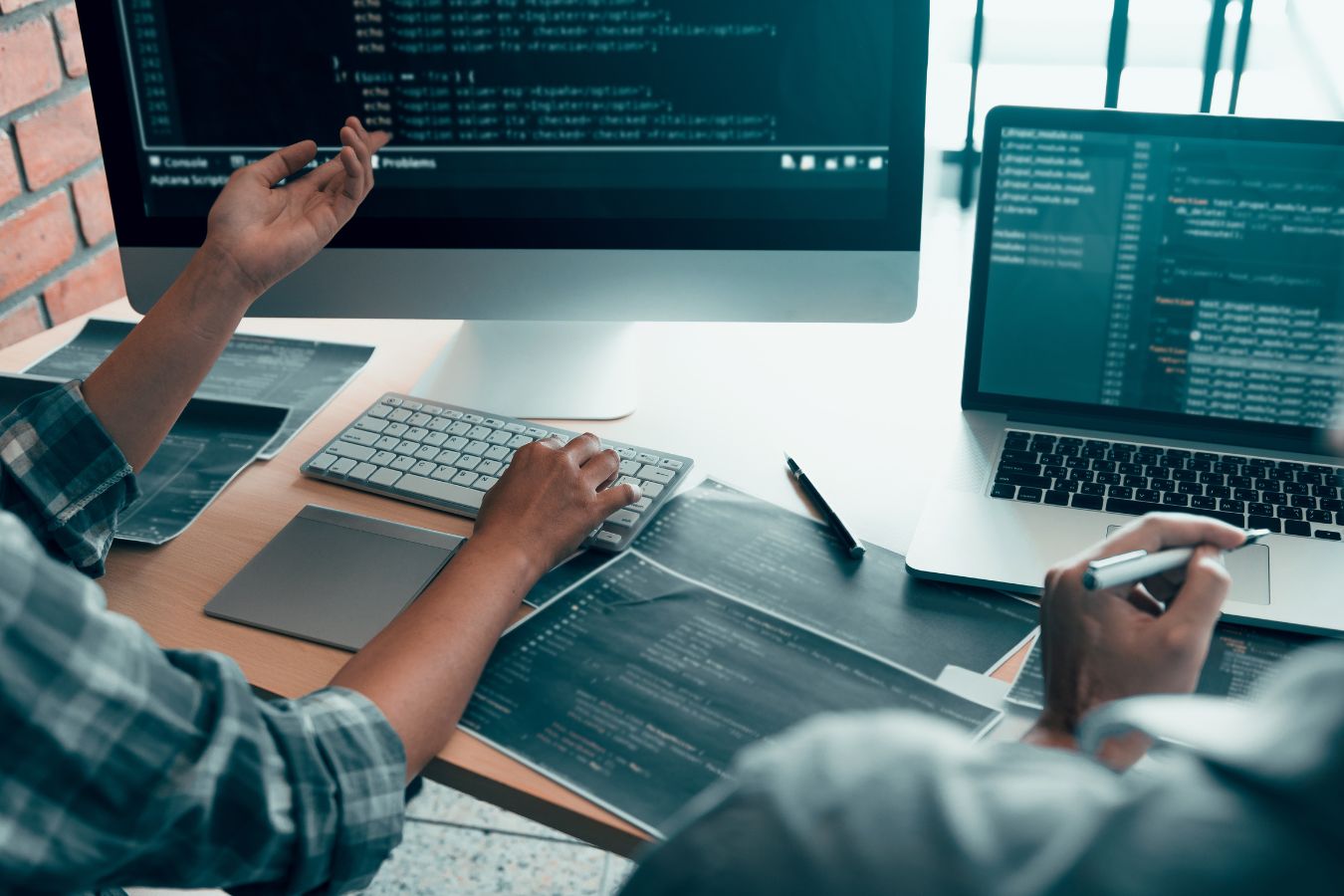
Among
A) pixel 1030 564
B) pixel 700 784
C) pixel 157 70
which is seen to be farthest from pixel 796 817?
pixel 157 70

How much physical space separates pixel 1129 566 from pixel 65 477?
0.72m

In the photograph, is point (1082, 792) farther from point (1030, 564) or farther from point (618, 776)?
point (1030, 564)

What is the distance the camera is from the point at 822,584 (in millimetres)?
793

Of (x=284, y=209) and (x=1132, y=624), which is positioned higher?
(x=284, y=209)

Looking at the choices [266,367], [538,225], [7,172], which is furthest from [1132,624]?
[7,172]

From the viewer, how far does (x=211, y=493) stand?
0.92 metres

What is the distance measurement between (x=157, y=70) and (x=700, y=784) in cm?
72

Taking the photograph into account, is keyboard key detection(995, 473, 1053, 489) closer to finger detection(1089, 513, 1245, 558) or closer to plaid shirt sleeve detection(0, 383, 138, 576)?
finger detection(1089, 513, 1245, 558)

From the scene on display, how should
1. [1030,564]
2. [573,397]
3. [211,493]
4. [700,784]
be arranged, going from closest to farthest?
1. [700,784]
2. [1030,564]
3. [211,493]
4. [573,397]

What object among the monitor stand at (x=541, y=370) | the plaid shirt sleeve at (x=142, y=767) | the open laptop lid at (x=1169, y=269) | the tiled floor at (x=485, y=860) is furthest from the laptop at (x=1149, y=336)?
the tiled floor at (x=485, y=860)

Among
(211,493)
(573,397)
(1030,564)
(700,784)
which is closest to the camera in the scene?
(700,784)

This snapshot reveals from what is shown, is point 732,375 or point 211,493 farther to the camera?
point 732,375

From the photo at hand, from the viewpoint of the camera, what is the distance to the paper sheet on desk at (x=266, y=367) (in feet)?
3.46

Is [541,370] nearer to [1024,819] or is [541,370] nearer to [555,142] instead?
[555,142]
